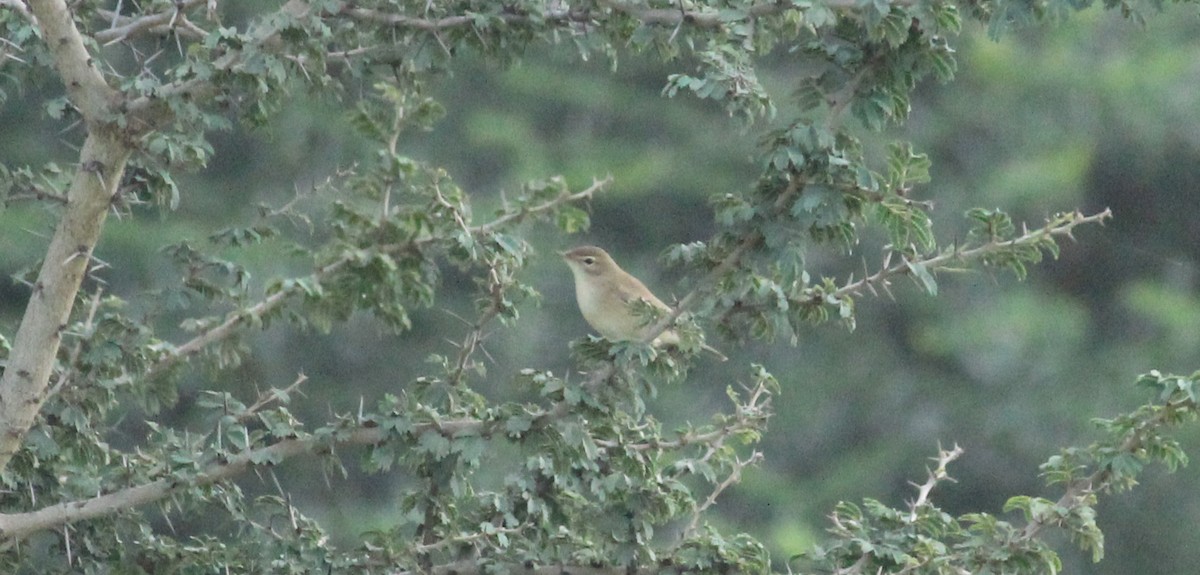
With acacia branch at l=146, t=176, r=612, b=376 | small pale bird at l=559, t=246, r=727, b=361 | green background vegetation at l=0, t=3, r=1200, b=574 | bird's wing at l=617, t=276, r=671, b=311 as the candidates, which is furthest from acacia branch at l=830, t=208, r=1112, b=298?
green background vegetation at l=0, t=3, r=1200, b=574

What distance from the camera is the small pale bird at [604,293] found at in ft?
15.9

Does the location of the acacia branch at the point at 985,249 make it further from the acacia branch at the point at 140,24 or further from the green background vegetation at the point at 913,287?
the green background vegetation at the point at 913,287

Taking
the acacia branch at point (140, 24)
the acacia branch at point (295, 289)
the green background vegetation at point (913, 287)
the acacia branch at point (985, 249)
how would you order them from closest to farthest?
the acacia branch at point (295, 289)
the acacia branch at point (985, 249)
the acacia branch at point (140, 24)
the green background vegetation at point (913, 287)

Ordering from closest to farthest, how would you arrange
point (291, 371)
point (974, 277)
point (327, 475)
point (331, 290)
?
point (331, 290) < point (327, 475) < point (291, 371) < point (974, 277)

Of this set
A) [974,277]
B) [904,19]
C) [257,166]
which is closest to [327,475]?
[904,19]

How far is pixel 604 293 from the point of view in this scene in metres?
4.98

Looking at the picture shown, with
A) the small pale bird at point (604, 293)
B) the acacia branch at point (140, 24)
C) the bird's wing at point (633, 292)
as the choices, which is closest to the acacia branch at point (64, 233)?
the acacia branch at point (140, 24)

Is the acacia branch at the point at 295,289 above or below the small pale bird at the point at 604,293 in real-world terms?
below

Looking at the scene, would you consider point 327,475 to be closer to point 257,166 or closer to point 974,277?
point 257,166

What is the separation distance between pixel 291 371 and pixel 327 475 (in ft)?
24.0

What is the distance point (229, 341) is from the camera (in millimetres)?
3387

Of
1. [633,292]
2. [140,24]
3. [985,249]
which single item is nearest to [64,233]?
[140,24]

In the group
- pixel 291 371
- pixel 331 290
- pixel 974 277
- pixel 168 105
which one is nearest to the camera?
pixel 331 290

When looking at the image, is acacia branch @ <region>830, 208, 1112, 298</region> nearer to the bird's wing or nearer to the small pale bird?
the small pale bird
